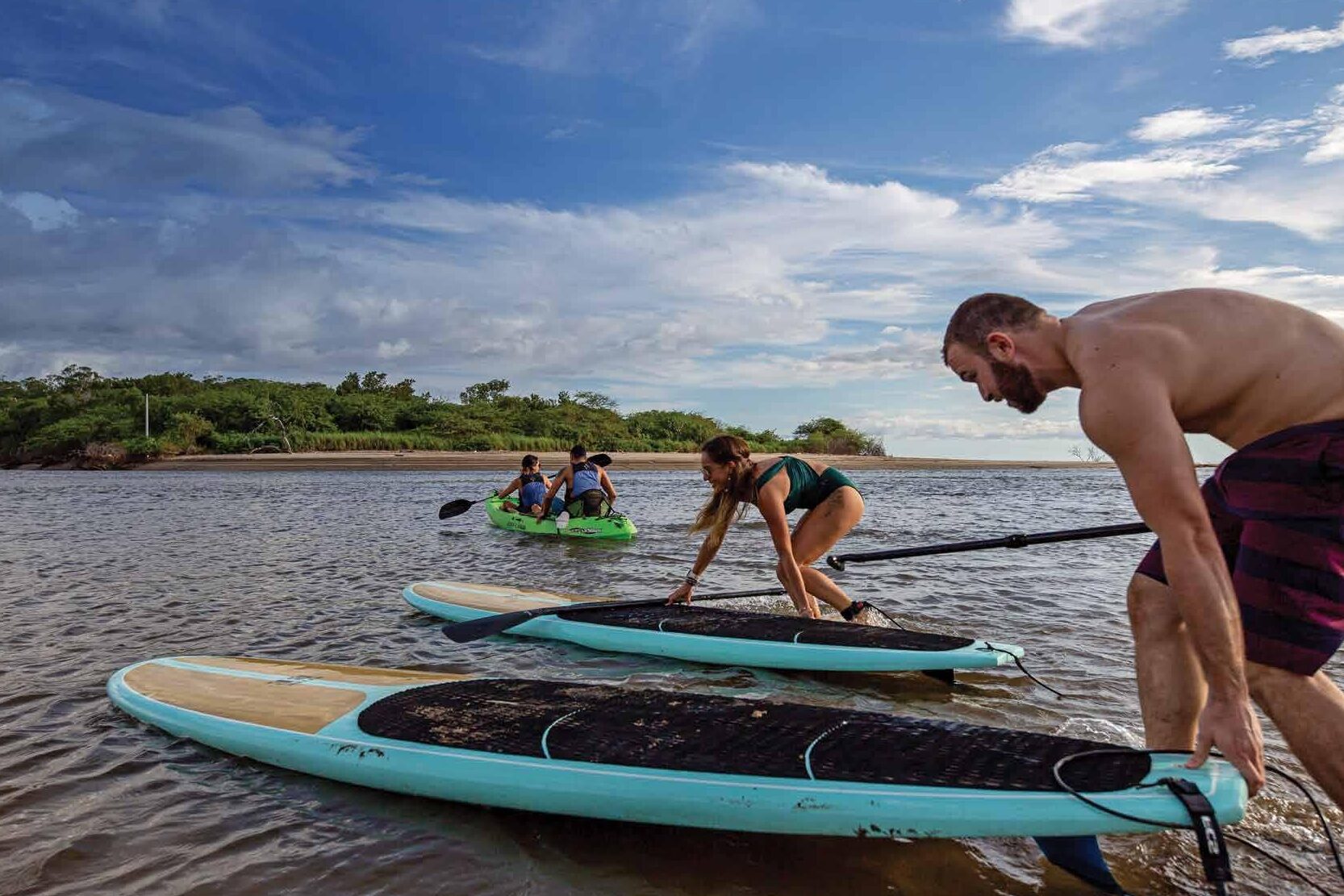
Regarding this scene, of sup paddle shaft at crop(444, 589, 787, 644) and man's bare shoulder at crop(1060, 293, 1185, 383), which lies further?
sup paddle shaft at crop(444, 589, 787, 644)

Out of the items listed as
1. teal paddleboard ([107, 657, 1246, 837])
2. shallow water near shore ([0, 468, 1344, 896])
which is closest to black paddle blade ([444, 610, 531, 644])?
shallow water near shore ([0, 468, 1344, 896])

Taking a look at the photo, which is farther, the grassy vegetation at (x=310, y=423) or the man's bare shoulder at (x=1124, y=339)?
the grassy vegetation at (x=310, y=423)

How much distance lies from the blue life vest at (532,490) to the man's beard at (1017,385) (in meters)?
11.0

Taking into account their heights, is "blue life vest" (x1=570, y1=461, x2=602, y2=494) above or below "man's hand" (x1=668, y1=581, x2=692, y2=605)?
above

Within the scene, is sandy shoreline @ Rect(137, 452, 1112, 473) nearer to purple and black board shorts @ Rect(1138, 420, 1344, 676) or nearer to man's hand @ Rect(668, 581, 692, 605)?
man's hand @ Rect(668, 581, 692, 605)

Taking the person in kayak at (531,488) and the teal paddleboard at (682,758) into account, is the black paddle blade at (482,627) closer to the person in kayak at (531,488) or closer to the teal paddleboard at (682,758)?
the teal paddleboard at (682,758)

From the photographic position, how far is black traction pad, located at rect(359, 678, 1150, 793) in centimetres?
264

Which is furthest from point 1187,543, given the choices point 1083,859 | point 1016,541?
point 1016,541

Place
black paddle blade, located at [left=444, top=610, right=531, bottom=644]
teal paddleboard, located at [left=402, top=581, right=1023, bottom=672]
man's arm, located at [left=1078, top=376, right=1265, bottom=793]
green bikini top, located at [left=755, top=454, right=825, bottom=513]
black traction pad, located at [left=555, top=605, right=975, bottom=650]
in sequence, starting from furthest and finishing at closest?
green bikini top, located at [left=755, top=454, right=825, bottom=513] < black paddle blade, located at [left=444, top=610, right=531, bottom=644] < black traction pad, located at [left=555, top=605, right=975, bottom=650] < teal paddleboard, located at [left=402, top=581, right=1023, bottom=672] < man's arm, located at [left=1078, top=376, right=1265, bottom=793]

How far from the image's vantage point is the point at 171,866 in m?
2.83

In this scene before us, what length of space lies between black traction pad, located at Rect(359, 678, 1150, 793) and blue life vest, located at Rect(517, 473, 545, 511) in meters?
9.40

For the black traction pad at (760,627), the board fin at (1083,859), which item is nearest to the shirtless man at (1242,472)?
the board fin at (1083,859)

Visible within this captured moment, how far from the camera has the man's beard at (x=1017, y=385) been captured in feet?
8.68

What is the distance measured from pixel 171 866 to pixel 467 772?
101 centimetres
